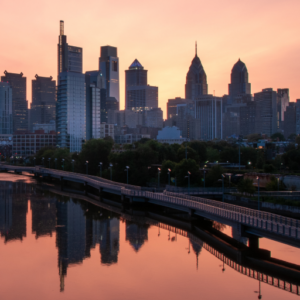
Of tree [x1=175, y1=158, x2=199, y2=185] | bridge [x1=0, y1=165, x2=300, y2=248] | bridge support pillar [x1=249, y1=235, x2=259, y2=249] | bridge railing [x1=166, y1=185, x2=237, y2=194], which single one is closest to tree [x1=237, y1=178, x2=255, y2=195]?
bridge railing [x1=166, y1=185, x2=237, y2=194]

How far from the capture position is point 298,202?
6178 centimetres

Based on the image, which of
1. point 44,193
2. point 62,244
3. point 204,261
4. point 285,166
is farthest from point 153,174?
point 204,261

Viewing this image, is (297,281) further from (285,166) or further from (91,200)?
(285,166)

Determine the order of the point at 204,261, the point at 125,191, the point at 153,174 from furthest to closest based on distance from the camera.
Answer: the point at 153,174 → the point at 125,191 → the point at 204,261

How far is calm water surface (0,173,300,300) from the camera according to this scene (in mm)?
34938

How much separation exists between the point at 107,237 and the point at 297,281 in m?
24.9

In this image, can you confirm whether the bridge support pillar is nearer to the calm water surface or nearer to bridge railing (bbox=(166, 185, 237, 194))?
the calm water surface

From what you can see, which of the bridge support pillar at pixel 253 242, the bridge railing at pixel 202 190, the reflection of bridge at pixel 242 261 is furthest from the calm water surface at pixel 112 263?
the bridge railing at pixel 202 190

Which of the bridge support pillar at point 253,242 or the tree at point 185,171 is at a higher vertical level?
the tree at point 185,171

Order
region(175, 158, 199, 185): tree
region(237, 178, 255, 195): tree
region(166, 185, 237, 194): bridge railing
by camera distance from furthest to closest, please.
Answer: region(175, 158, 199, 185): tree
region(166, 185, 237, 194): bridge railing
region(237, 178, 255, 195): tree

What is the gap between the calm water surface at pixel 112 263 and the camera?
3494 centimetres

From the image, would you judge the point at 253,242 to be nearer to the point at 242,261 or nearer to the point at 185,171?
the point at 242,261

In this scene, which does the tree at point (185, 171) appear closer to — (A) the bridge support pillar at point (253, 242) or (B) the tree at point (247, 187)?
(B) the tree at point (247, 187)

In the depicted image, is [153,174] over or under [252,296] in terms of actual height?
over
